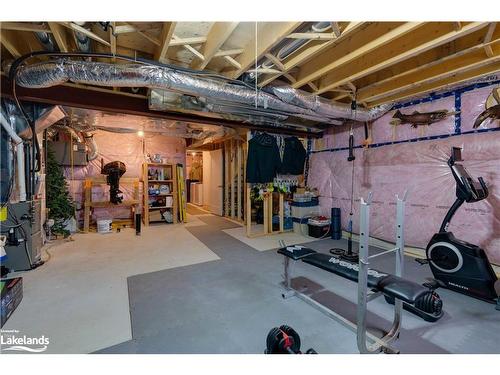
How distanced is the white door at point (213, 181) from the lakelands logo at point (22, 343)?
5.58 metres

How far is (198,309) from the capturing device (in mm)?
2160

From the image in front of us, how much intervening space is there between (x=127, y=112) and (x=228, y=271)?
2653mm

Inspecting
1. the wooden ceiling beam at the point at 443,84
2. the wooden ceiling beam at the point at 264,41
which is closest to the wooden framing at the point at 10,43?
the wooden ceiling beam at the point at 264,41

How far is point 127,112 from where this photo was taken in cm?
335

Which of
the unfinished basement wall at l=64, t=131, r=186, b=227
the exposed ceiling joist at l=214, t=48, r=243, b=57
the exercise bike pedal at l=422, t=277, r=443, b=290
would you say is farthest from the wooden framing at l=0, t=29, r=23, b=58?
the exercise bike pedal at l=422, t=277, r=443, b=290

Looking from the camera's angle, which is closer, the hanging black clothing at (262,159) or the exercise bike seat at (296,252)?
the exercise bike seat at (296,252)

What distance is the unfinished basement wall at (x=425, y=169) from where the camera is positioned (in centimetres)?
302

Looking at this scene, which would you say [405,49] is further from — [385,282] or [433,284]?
[433,284]

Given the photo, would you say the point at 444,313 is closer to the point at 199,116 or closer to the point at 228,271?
the point at 228,271

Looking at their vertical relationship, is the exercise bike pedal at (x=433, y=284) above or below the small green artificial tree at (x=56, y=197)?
below

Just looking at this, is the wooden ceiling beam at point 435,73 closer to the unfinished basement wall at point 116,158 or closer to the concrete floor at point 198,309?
the concrete floor at point 198,309

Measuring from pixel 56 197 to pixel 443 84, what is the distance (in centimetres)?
678

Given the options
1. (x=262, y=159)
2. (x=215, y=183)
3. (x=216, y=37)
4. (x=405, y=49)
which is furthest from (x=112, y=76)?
(x=215, y=183)

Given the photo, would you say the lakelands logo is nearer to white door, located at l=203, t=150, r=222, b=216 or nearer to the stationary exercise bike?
the stationary exercise bike
